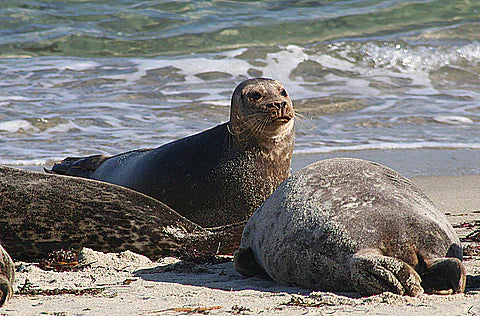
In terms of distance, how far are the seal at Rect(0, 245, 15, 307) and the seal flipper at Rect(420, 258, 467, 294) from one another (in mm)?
1628

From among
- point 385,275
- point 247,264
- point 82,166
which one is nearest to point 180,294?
point 247,264

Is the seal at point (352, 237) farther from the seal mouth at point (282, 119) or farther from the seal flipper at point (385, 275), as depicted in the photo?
the seal mouth at point (282, 119)

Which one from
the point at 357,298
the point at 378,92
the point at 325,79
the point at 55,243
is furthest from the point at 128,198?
the point at 325,79

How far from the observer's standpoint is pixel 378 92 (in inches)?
436

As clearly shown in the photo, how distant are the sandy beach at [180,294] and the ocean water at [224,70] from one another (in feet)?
12.9

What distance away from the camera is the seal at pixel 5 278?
305 cm

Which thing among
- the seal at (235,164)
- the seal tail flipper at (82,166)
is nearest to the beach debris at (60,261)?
the seal at (235,164)

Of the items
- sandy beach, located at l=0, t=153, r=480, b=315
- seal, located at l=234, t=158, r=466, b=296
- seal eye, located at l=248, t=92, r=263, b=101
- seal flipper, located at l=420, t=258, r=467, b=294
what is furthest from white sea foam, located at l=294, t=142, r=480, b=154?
seal flipper, located at l=420, t=258, r=467, b=294

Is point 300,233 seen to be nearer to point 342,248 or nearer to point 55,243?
point 342,248

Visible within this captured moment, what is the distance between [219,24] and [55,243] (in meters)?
11.7

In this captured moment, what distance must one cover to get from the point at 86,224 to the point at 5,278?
3.65 feet

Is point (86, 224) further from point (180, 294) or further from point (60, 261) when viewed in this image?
point (180, 294)

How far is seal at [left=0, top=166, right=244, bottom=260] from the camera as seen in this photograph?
166 inches

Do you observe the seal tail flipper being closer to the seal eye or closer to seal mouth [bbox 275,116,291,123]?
the seal eye
